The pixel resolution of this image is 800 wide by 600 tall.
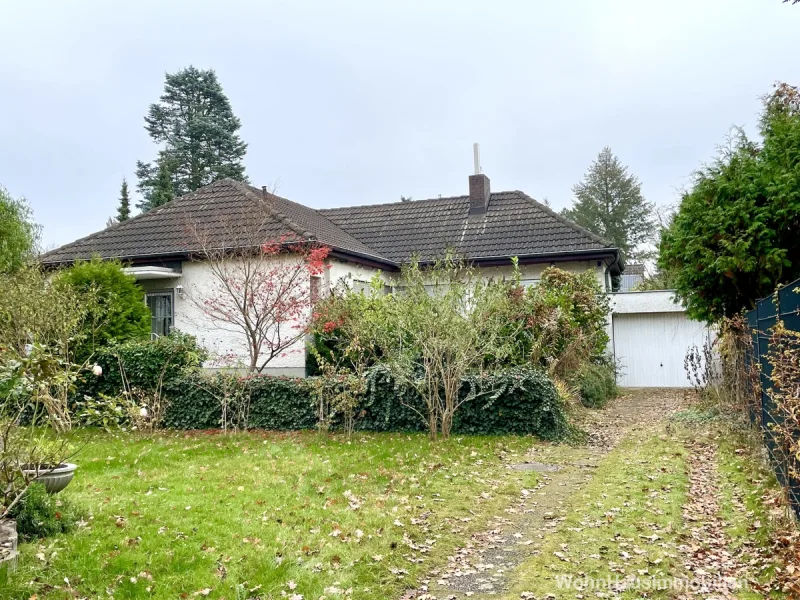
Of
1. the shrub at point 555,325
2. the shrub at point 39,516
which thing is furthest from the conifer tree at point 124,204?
the shrub at point 39,516

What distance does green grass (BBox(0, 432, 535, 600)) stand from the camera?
4938mm

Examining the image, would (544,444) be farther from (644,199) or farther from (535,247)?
(644,199)

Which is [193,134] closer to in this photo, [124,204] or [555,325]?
[124,204]

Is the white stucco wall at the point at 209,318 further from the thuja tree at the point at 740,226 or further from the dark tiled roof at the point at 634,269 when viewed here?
the dark tiled roof at the point at 634,269

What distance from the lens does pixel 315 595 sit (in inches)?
187

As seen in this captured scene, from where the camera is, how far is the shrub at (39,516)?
554cm

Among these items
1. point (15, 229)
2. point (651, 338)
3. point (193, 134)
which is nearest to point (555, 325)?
point (651, 338)

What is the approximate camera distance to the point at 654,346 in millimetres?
19344

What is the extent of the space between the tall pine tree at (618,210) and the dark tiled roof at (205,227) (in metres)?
30.5

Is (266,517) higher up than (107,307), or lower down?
lower down

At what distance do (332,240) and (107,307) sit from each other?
6.52 m

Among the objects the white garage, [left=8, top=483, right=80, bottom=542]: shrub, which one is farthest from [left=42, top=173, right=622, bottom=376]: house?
[left=8, top=483, right=80, bottom=542]: shrub

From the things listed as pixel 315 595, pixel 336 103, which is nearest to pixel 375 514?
pixel 315 595

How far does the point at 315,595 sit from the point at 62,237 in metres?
42.2
